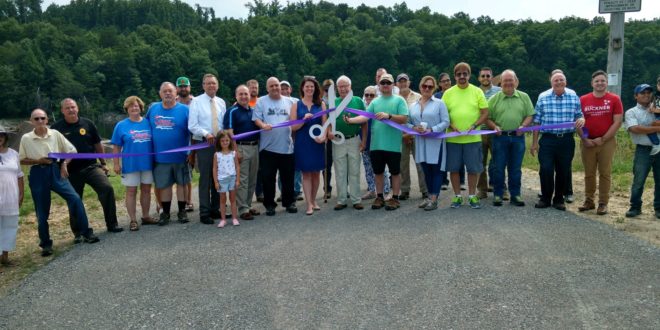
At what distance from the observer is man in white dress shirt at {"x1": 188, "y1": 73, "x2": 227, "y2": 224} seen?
23.4ft

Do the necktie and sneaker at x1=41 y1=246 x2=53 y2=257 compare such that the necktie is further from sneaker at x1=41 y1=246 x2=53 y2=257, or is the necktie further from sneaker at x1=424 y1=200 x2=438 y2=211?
sneaker at x1=424 y1=200 x2=438 y2=211

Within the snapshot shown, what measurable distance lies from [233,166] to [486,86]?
4.45 m

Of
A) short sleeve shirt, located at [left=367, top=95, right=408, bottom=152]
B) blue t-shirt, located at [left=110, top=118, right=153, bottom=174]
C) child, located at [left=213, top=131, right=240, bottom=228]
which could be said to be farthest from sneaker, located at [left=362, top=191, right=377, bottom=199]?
blue t-shirt, located at [left=110, top=118, right=153, bottom=174]

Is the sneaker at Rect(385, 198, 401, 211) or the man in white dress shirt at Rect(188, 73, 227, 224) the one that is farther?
the sneaker at Rect(385, 198, 401, 211)

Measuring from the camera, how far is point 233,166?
7.06m

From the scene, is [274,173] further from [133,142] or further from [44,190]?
[44,190]

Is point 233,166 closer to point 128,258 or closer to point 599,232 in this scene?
point 128,258

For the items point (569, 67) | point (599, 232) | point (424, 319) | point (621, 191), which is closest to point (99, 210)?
point (424, 319)

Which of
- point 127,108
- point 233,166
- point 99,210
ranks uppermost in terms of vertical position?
point 127,108

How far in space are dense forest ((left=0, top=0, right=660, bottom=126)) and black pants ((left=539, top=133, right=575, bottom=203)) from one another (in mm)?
80676

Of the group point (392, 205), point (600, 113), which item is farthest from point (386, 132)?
point (600, 113)

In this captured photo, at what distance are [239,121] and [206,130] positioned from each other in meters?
0.48

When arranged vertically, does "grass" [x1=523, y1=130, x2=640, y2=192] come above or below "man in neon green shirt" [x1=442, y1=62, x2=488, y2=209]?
below

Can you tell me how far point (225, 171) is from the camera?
6.99m
